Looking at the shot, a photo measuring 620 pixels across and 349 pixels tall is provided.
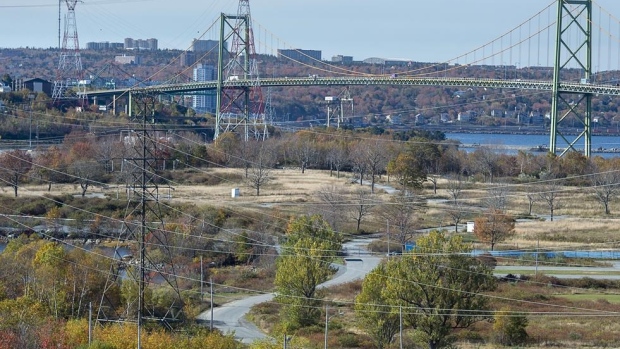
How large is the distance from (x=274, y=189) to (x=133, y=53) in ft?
259

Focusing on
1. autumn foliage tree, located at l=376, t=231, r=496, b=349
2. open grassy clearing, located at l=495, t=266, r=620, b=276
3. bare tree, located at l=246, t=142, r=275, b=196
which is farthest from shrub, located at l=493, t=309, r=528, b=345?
bare tree, located at l=246, t=142, r=275, b=196

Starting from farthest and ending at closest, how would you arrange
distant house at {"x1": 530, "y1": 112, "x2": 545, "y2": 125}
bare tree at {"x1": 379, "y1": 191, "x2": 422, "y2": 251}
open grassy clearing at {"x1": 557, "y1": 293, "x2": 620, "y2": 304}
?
distant house at {"x1": 530, "y1": 112, "x2": 545, "y2": 125}, bare tree at {"x1": 379, "y1": 191, "x2": 422, "y2": 251}, open grassy clearing at {"x1": 557, "y1": 293, "x2": 620, "y2": 304}

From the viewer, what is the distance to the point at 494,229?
2936cm

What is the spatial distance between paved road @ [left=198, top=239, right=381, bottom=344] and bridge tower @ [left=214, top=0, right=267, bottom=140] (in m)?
24.2

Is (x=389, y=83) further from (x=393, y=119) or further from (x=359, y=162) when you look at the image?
(x=393, y=119)

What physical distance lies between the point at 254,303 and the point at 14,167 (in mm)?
17362

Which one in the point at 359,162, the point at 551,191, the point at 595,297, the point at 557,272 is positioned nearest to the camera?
the point at 595,297

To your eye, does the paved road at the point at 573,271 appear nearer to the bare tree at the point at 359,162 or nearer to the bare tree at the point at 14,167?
the bare tree at the point at 359,162

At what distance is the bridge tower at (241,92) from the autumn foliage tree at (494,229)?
23888mm

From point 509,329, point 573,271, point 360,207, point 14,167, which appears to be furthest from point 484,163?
point 509,329

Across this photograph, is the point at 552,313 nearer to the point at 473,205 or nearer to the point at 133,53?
the point at 473,205

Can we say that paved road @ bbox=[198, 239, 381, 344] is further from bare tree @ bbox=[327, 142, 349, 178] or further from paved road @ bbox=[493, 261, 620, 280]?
bare tree @ bbox=[327, 142, 349, 178]

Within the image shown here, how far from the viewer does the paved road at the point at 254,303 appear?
19.9 meters

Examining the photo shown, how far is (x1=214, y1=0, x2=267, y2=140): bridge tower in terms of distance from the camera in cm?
5372
